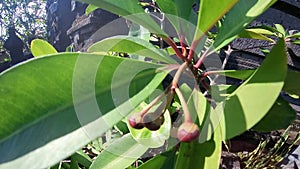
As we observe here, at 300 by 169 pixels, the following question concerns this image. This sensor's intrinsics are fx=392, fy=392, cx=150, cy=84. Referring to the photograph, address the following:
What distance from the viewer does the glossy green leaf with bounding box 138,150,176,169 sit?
57cm

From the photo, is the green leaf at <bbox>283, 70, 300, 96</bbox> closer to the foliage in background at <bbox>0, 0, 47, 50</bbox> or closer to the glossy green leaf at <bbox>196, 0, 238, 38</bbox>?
the glossy green leaf at <bbox>196, 0, 238, 38</bbox>

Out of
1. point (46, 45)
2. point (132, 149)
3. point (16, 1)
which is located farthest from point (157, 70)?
point (16, 1)

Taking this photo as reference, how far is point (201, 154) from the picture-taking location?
0.50 metres

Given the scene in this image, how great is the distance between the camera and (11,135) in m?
0.39

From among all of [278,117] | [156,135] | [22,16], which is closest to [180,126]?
[156,135]

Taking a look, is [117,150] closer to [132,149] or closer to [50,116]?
[132,149]

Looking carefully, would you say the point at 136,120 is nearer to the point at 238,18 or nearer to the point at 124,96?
Answer: the point at 124,96

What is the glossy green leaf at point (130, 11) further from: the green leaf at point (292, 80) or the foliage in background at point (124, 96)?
the green leaf at point (292, 80)

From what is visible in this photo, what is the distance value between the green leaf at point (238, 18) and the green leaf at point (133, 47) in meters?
0.08

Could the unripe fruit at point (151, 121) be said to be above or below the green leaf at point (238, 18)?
below

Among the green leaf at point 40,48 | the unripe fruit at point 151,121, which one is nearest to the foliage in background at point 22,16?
the green leaf at point 40,48

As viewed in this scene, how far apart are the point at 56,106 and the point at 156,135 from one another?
169mm

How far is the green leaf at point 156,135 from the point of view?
1.70 ft

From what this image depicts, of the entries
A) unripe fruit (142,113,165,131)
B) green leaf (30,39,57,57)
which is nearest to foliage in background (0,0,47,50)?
green leaf (30,39,57,57)
